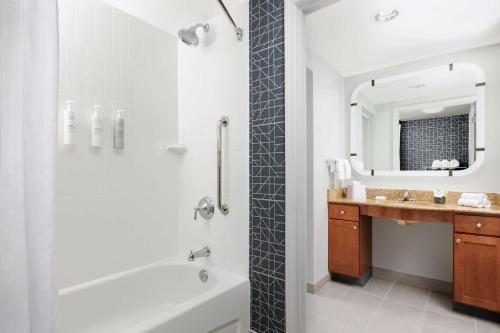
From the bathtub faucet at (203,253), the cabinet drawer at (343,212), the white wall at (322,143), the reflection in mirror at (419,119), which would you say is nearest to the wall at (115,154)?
the bathtub faucet at (203,253)

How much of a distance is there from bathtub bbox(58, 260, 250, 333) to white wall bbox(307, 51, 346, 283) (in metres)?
1.17

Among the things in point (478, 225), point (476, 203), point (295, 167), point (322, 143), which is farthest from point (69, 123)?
point (476, 203)

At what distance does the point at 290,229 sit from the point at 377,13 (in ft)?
5.99

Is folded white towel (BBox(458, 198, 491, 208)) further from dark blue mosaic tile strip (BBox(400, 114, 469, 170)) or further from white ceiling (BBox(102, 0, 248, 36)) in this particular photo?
white ceiling (BBox(102, 0, 248, 36))

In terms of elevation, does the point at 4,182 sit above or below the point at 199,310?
above

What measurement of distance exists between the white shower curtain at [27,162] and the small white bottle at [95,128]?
1067 mm

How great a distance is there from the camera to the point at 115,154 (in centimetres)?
183

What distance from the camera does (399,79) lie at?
116 inches

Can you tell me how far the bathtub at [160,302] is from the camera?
1.31m

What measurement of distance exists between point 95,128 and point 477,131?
10.4ft

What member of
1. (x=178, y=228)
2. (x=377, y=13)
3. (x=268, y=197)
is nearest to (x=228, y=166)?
(x=268, y=197)

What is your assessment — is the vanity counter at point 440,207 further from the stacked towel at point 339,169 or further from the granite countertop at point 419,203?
the stacked towel at point 339,169

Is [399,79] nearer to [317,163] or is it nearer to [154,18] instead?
[317,163]

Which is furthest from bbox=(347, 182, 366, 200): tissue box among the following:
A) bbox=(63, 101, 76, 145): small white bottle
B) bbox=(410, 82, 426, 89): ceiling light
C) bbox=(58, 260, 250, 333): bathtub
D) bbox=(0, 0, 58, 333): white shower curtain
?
bbox=(0, 0, 58, 333): white shower curtain
